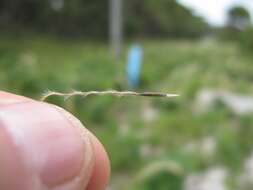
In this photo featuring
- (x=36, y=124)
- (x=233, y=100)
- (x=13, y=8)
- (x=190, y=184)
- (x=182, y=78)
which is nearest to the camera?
(x=36, y=124)

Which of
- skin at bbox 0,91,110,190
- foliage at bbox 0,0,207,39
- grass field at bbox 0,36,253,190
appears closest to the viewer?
skin at bbox 0,91,110,190

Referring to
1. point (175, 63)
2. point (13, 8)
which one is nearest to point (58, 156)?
point (175, 63)

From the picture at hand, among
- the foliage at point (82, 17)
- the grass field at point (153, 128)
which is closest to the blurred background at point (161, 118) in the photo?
the grass field at point (153, 128)

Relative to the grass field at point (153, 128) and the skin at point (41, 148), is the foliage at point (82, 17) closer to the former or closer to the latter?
the grass field at point (153, 128)

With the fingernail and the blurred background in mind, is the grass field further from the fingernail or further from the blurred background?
the fingernail

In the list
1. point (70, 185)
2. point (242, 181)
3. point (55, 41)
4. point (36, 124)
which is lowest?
point (55, 41)

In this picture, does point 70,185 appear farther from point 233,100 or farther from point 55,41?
point 55,41

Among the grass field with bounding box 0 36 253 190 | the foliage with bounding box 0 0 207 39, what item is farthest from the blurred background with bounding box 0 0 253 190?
the foliage with bounding box 0 0 207 39
